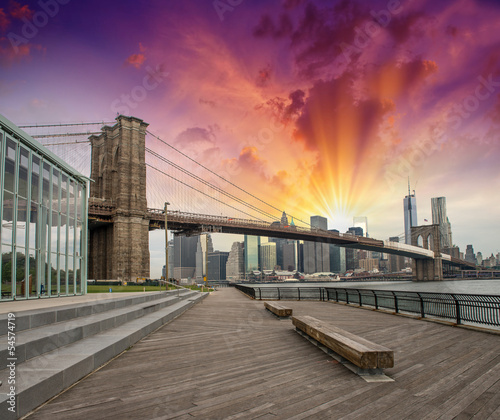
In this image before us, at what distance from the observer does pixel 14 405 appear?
3.51 meters

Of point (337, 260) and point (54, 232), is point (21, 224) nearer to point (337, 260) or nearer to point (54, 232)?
point (54, 232)

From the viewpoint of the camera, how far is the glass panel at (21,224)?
482 inches

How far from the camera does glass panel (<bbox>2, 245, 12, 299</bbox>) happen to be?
11.5 meters

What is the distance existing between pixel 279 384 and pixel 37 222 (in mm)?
12417

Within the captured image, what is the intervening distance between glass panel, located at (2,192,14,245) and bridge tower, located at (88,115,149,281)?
36.2 meters

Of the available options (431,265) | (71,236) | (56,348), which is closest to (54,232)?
(71,236)

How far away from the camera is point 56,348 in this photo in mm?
5484

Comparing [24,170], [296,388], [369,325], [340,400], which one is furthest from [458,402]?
[24,170]

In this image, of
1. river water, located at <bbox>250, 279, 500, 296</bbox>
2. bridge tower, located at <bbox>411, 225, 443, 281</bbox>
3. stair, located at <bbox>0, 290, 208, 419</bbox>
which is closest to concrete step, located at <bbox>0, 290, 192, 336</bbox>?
stair, located at <bbox>0, 290, 208, 419</bbox>

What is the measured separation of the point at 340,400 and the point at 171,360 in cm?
323

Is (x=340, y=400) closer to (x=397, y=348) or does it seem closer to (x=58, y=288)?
(x=397, y=348)

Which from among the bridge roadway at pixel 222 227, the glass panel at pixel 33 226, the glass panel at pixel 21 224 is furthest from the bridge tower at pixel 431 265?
the glass panel at pixel 21 224

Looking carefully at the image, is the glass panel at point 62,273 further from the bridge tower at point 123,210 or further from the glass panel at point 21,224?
the bridge tower at point 123,210

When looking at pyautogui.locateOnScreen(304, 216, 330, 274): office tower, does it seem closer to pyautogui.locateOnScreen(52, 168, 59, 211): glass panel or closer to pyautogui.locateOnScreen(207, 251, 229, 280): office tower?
pyautogui.locateOnScreen(207, 251, 229, 280): office tower
